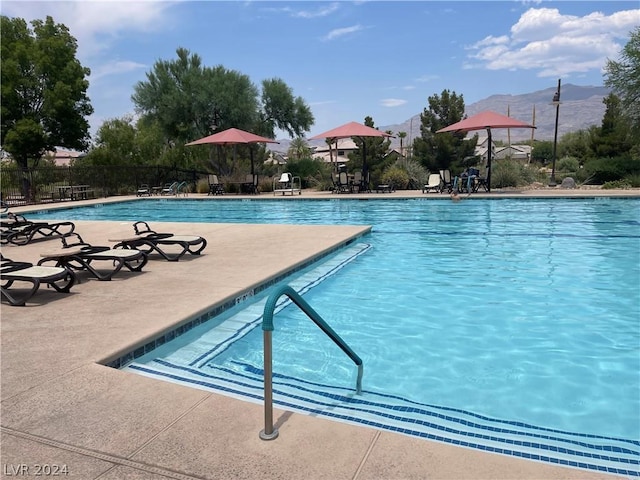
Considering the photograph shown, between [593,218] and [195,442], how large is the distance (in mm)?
13176

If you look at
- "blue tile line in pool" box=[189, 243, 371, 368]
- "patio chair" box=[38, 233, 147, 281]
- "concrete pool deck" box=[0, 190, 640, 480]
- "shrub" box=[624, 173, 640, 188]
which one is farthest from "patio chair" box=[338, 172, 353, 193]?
"concrete pool deck" box=[0, 190, 640, 480]

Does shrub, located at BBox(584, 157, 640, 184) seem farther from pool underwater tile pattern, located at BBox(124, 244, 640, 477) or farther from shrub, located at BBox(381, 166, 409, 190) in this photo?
pool underwater tile pattern, located at BBox(124, 244, 640, 477)

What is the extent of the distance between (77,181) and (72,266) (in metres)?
20.9

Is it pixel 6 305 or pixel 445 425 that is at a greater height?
pixel 6 305

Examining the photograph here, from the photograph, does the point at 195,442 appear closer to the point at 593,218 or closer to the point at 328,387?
the point at 328,387

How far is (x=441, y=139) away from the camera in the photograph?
2694 cm

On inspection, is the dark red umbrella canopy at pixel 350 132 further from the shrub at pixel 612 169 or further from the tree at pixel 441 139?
the shrub at pixel 612 169

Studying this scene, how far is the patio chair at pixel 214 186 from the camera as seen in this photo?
2291 centimetres

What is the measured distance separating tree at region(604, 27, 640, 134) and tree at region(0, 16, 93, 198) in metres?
28.0

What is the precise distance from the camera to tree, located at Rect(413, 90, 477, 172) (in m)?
27.1

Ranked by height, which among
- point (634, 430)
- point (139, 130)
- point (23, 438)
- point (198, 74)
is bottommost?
point (634, 430)

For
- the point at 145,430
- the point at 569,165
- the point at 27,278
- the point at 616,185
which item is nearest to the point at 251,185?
the point at 616,185

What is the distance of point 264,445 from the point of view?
2.48 m

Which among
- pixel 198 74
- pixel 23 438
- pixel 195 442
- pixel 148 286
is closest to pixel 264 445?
pixel 195 442
